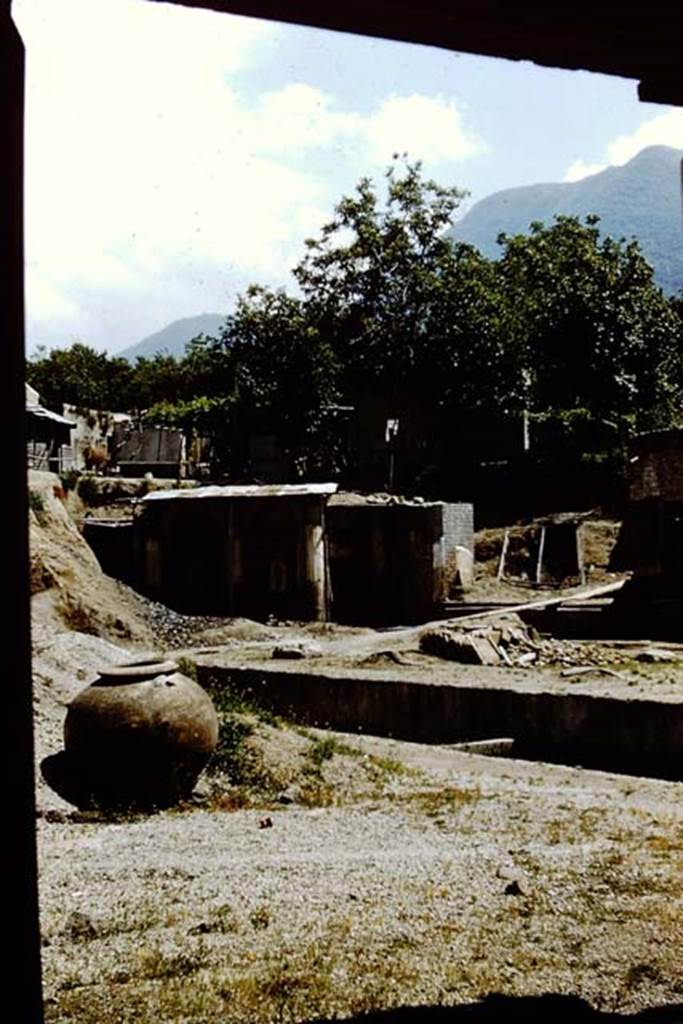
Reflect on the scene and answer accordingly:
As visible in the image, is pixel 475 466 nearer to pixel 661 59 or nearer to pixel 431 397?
pixel 431 397

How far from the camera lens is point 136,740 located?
856 centimetres

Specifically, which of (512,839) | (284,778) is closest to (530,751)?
(284,778)

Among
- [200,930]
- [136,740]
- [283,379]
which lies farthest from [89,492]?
[200,930]

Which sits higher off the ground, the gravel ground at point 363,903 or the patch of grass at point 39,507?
the patch of grass at point 39,507

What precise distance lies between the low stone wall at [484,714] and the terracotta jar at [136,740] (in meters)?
4.83

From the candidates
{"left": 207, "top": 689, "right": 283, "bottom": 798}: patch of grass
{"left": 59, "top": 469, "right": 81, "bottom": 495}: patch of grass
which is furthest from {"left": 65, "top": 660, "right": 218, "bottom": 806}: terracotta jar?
{"left": 59, "top": 469, "right": 81, "bottom": 495}: patch of grass

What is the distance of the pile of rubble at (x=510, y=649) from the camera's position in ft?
53.5

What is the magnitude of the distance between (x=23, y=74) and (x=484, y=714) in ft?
37.8

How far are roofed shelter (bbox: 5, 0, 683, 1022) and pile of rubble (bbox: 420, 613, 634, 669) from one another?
13.9 m

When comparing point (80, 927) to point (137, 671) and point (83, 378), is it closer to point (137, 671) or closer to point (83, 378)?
point (137, 671)

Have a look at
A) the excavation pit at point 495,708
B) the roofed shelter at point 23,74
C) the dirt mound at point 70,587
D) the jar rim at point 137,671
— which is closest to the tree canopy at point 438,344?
the dirt mound at point 70,587

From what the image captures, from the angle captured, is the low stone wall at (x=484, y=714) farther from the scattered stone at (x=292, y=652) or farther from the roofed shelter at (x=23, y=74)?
the roofed shelter at (x=23, y=74)

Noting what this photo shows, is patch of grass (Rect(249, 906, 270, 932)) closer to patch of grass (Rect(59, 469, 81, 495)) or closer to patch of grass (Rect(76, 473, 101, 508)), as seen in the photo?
patch of grass (Rect(76, 473, 101, 508))

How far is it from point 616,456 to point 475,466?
5231mm
